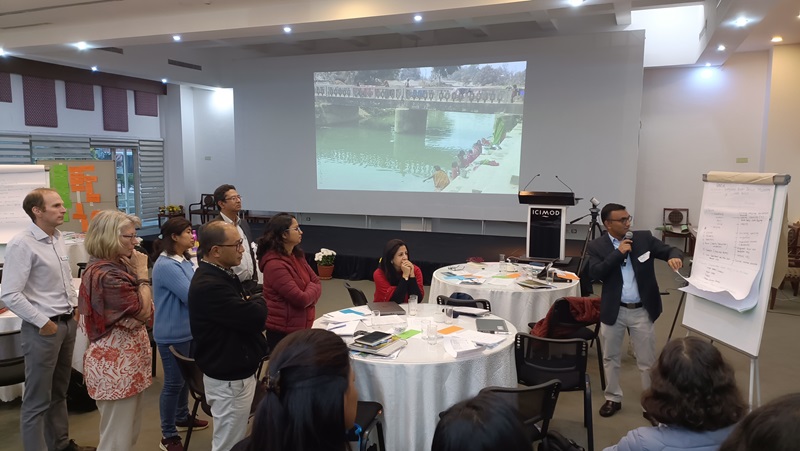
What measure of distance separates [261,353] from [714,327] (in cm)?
300

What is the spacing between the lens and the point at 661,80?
916 centimetres

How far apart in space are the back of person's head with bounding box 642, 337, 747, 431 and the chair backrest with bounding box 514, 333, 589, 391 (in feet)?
4.50

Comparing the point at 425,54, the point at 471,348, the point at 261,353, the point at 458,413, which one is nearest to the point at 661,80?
the point at 425,54

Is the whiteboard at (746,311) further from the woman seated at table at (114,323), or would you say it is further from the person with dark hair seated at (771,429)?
the woman seated at table at (114,323)

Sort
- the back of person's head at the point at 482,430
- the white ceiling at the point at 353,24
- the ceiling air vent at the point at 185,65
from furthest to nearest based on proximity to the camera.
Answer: the ceiling air vent at the point at 185,65 < the white ceiling at the point at 353,24 < the back of person's head at the point at 482,430

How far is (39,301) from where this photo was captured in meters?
2.86

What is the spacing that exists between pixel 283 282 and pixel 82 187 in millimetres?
6584

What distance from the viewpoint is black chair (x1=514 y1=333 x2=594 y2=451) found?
307 cm

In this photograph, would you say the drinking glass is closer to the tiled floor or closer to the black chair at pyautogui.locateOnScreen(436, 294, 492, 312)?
the black chair at pyautogui.locateOnScreen(436, 294, 492, 312)

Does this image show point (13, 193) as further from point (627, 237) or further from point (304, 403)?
point (627, 237)

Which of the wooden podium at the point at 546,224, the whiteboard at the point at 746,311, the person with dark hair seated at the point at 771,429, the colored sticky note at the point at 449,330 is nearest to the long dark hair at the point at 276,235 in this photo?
the colored sticky note at the point at 449,330

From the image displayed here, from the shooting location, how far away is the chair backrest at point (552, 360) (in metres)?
3.07

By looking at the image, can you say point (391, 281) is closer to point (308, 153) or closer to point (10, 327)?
point (10, 327)

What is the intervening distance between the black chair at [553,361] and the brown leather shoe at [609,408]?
55 centimetres
